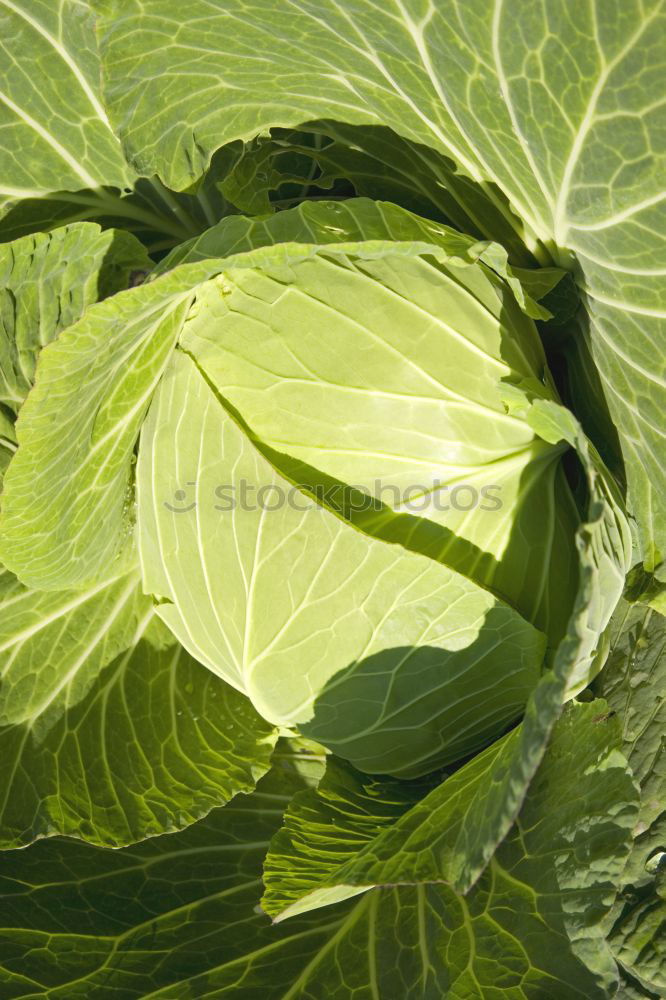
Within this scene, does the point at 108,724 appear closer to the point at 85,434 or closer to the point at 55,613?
the point at 55,613

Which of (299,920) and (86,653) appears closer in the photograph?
(299,920)

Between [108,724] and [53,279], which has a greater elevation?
[53,279]

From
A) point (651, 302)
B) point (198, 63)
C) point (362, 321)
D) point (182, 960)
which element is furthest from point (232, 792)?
point (198, 63)

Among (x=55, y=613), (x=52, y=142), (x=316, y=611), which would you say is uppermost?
(x=52, y=142)

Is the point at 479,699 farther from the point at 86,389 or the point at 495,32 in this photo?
the point at 495,32

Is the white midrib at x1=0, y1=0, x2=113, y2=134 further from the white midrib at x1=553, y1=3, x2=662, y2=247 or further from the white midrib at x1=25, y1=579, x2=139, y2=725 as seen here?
the white midrib at x1=25, y1=579, x2=139, y2=725

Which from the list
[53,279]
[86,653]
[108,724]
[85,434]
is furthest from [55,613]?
[53,279]

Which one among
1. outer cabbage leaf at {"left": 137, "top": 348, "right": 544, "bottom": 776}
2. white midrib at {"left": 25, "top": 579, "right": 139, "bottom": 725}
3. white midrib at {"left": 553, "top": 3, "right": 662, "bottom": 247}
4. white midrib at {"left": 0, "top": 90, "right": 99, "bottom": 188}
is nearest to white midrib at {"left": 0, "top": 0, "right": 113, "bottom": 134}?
white midrib at {"left": 0, "top": 90, "right": 99, "bottom": 188}

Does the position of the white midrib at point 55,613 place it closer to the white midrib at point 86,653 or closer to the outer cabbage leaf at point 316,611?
the white midrib at point 86,653
